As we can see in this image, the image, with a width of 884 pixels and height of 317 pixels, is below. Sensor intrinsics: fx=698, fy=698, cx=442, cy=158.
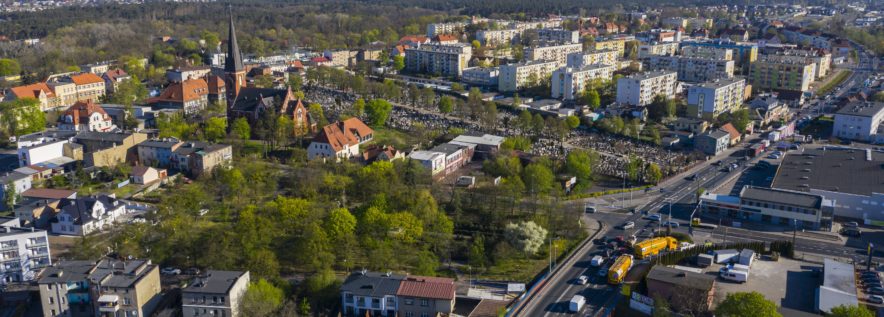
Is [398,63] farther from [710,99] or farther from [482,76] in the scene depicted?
[710,99]

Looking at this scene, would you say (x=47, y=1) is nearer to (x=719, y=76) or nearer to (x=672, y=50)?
(x=672, y=50)

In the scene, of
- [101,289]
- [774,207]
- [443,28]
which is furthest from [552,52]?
[101,289]

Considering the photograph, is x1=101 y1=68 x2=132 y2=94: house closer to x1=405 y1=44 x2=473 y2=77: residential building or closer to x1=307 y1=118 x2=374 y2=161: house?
x1=405 y1=44 x2=473 y2=77: residential building

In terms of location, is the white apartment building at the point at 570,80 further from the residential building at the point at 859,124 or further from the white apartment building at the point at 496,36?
the white apartment building at the point at 496,36

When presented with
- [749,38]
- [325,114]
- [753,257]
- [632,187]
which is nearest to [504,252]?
[753,257]

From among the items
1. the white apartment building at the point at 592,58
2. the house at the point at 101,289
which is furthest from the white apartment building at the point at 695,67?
the house at the point at 101,289

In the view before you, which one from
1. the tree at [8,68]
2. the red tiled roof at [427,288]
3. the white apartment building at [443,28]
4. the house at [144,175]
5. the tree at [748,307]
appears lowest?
the red tiled roof at [427,288]
